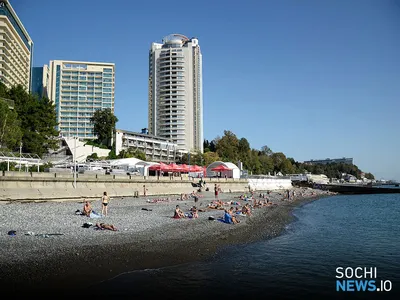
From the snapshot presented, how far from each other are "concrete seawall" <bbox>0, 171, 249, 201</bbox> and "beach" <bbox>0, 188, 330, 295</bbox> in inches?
248

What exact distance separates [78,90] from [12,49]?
49.4 m

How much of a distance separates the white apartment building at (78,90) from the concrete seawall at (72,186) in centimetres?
10007

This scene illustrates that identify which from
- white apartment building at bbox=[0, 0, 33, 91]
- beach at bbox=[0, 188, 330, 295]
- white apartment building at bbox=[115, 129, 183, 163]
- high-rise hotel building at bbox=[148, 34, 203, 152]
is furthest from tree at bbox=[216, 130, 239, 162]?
beach at bbox=[0, 188, 330, 295]

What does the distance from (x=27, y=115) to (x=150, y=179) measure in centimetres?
2365

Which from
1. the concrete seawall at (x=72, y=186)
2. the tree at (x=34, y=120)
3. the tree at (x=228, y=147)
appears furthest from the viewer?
the tree at (x=228, y=147)

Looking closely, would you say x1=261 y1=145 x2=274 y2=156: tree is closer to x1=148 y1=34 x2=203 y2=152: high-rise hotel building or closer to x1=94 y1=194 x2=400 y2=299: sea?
x1=148 y1=34 x2=203 y2=152: high-rise hotel building

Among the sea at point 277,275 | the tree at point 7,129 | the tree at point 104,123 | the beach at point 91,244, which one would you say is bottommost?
the sea at point 277,275

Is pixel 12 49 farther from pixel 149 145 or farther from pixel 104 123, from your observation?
pixel 149 145

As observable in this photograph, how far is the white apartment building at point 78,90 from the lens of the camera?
455 ft

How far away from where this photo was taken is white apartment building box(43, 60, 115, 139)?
138750 millimetres

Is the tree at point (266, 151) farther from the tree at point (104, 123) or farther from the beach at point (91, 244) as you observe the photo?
the beach at point (91, 244)

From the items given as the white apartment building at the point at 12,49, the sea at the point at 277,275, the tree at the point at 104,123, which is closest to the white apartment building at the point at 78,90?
the white apartment building at the point at 12,49

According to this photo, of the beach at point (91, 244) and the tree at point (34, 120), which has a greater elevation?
the tree at point (34, 120)

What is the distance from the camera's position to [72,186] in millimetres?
34062
